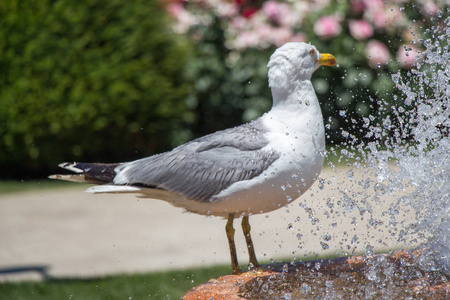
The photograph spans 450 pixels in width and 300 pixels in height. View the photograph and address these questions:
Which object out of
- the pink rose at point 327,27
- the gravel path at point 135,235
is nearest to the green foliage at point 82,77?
the gravel path at point 135,235

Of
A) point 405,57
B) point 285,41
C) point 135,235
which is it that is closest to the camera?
point 135,235

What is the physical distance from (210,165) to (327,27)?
5418mm

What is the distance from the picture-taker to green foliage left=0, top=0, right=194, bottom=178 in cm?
778

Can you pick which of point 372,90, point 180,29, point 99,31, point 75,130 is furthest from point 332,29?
point 75,130

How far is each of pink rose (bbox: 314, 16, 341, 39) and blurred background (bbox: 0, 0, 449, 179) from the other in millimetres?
12

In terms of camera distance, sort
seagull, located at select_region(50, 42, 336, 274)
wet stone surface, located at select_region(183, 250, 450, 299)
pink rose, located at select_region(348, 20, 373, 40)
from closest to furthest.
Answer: wet stone surface, located at select_region(183, 250, 450, 299), seagull, located at select_region(50, 42, 336, 274), pink rose, located at select_region(348, 20, 373, 40)

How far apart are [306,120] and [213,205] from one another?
A: 1.97 feet

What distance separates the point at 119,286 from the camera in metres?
4.60

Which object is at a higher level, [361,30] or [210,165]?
[361,30]

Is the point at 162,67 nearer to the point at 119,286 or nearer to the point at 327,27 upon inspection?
the point at 327,27

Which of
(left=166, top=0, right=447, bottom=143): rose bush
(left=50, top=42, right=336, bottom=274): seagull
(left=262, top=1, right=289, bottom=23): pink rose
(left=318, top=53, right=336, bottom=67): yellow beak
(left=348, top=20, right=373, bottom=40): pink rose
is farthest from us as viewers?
(left=262, top=1, right=289, bottom=23): pink rose

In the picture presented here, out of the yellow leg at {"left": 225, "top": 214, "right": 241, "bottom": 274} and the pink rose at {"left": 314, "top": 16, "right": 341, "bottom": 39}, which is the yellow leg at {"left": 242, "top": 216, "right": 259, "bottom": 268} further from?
the pink rose at {"left": 314, "top": 16, "right": 341, "bottom": 39}

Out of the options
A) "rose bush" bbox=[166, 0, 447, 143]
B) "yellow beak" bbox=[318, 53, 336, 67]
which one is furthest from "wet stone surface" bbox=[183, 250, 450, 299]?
"rose bush" bbox=[166, 0, 447, 143]

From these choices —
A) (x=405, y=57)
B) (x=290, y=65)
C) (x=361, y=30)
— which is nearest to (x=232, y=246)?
(x=290, y=65)
